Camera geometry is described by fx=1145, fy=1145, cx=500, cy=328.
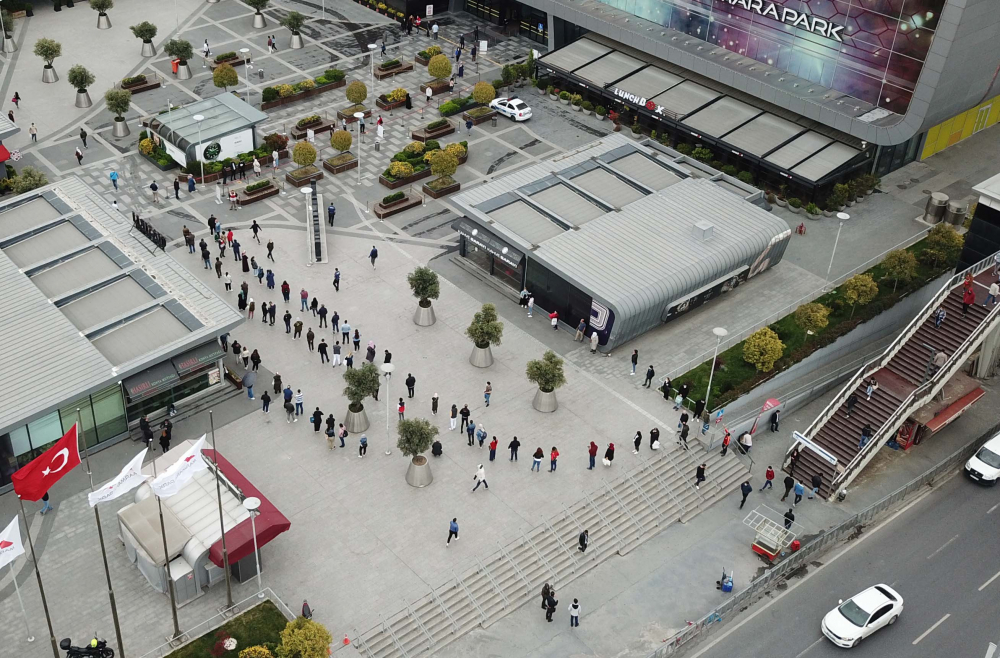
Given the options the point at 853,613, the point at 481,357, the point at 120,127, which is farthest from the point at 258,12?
the point at 853,613

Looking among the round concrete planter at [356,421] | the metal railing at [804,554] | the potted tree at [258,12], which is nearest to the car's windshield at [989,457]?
the metal railing at [804,554]

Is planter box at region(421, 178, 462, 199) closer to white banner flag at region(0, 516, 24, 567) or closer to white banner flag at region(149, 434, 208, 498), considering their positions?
white banner flag at region(149, 434, 208, 498)

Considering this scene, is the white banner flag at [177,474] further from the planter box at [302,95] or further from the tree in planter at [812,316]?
the planter box at [302,95]

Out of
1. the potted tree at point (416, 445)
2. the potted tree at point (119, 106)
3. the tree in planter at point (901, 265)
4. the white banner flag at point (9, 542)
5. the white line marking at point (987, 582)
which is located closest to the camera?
the white banner flag at point (9, 542)

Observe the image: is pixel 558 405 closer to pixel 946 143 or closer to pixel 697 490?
pixel 697 490

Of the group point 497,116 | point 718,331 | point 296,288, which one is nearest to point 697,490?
point 718,331

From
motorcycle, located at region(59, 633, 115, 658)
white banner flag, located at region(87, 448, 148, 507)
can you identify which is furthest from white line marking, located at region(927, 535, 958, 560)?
motorcycle, located at region(59, 633, 115, 658)
